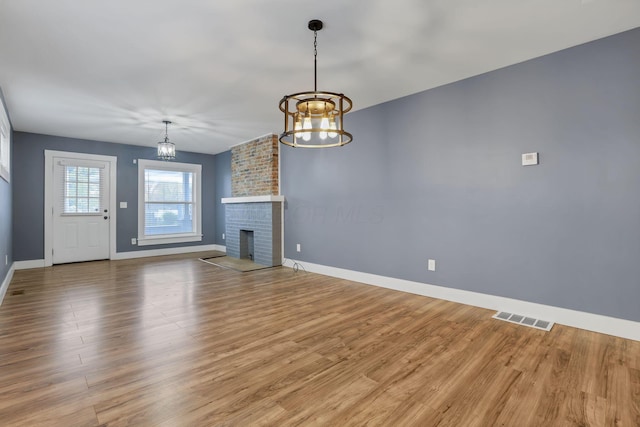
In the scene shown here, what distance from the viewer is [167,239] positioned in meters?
6.92

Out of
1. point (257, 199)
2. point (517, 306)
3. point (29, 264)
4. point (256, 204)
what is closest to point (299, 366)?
point (517, 306)

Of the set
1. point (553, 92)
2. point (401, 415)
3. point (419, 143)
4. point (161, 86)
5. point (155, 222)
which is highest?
point (161, 86)

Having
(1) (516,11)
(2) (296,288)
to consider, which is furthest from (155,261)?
(1) (516,11)

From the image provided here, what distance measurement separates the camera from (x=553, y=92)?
279 centimetres

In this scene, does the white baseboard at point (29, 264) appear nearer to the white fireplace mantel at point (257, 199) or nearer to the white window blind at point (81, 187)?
the white window blind at point (81, 187)

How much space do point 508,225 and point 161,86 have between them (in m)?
3.97

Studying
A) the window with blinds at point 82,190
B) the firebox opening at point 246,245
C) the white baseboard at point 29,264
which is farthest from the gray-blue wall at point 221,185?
the white baseboard at point 29,264

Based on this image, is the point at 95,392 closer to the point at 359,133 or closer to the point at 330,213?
the point at 330,213

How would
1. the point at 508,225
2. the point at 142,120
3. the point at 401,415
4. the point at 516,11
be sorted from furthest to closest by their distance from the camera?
1. the point at 142,120
2. the point at 508,225
3. the point at 516,11
4. the point at 401,415

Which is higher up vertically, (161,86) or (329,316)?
(161,86)

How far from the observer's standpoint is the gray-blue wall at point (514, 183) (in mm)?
2494

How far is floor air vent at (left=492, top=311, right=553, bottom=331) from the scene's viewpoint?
8.72 feet

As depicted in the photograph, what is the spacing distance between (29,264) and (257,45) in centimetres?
582

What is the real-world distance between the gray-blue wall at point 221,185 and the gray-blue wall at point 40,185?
1286 millimetres
